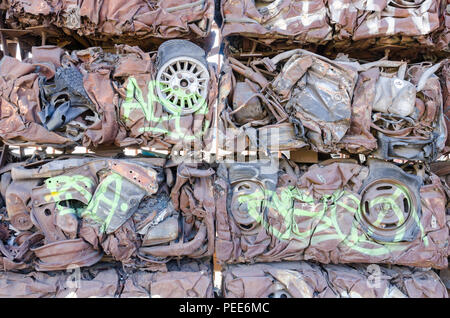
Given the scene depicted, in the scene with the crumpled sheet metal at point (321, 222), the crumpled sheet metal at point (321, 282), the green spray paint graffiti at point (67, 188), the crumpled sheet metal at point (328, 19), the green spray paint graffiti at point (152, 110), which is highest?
the crumpled sheet metal at point (328, 19)

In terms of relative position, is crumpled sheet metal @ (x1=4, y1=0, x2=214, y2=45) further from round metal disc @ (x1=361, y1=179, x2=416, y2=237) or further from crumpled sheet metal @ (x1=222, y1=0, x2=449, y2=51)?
round metal disc @ (x1=361, y1=179, x2=416, y2=237)

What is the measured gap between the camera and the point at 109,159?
6.43 feet

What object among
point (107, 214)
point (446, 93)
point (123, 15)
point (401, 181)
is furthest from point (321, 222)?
point (123, 15)

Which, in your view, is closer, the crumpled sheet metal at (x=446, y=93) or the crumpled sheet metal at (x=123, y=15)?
the crumpled sheet metal at (x=123, y=15)

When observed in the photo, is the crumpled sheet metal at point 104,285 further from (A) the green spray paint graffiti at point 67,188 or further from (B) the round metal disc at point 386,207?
(B) the round metal disc at point 386,207

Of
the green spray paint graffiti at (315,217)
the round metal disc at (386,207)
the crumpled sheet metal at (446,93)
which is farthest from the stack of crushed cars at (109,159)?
the crumpled sheet metal at (446,93)

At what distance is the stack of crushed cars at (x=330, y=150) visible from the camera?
6.37ft

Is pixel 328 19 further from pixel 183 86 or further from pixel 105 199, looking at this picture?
pixel 105 199

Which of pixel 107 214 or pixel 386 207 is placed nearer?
pixel 107 214

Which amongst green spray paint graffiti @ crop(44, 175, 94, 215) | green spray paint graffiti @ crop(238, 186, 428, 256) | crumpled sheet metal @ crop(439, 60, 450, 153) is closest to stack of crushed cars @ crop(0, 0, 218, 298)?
green spray paint graffiti @ crop(44, 175, 94, 215)

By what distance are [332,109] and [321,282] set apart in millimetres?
1097

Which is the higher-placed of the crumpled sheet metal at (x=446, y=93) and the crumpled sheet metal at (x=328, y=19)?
the crumpled sheet metal at (x=328, y=19)
